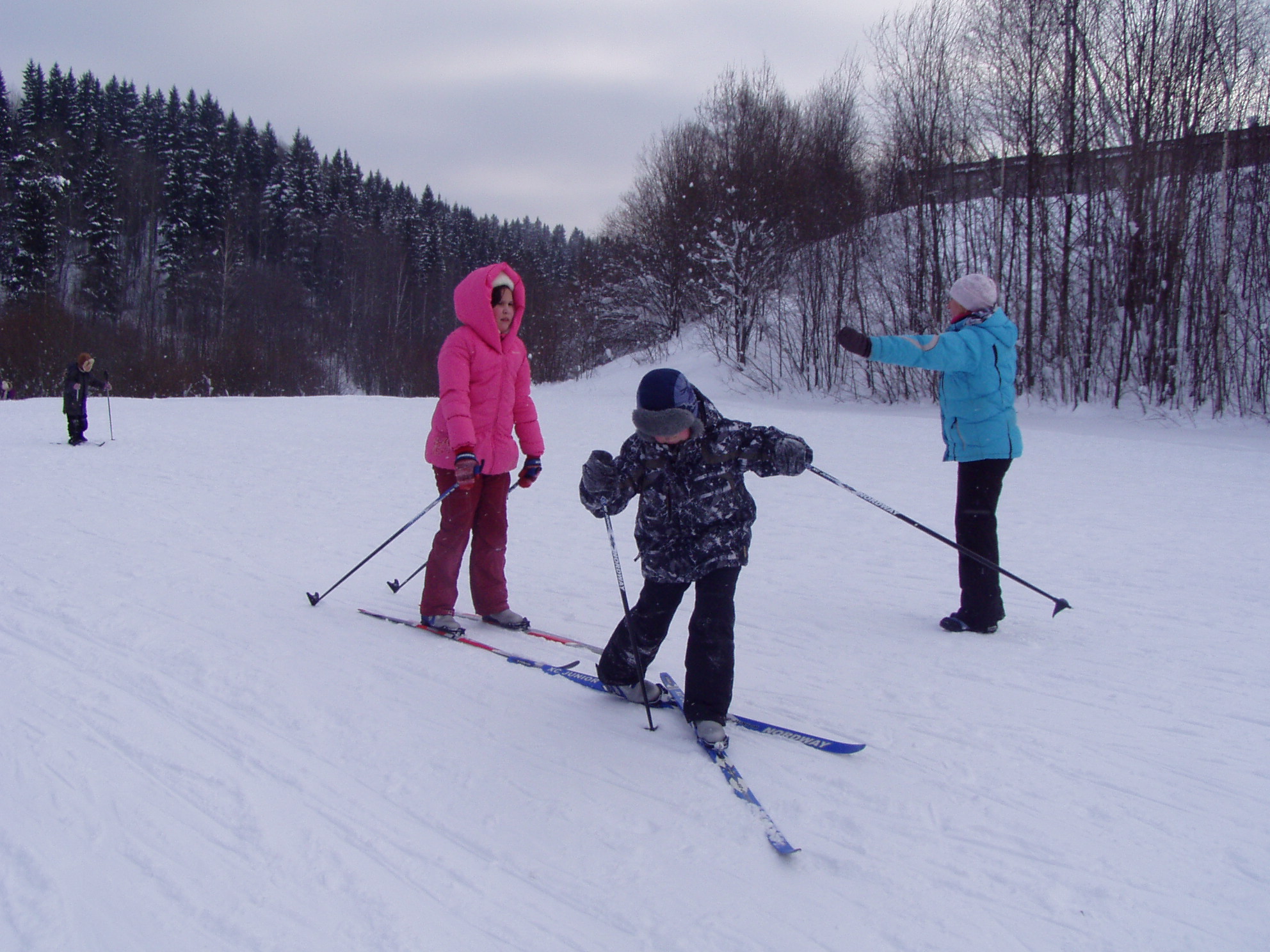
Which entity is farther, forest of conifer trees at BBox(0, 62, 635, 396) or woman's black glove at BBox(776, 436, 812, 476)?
forest of conifer trees at BBox(0, 62, 635, 396)

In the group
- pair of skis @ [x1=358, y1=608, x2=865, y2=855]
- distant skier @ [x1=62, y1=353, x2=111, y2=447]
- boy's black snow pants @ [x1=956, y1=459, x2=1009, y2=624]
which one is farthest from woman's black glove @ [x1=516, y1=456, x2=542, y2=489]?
distant skier @ [x1=62, y1=353, x2=111, y2=447]

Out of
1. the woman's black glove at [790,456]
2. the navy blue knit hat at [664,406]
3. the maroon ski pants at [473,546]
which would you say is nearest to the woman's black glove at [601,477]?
the navy blue knit hat at [664,406]

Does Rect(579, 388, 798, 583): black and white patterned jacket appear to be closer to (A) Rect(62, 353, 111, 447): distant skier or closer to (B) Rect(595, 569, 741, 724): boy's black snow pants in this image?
(B) Rect(595, 569, 741, 724): boy's black snow pants

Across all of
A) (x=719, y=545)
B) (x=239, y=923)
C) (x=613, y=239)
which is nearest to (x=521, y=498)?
(x=719, y=545)

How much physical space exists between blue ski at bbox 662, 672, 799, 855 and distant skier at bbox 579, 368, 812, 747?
6 centimetres

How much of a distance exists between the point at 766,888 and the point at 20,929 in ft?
5.89

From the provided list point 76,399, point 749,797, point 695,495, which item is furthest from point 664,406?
point 76,399

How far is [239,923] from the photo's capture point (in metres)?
1.87

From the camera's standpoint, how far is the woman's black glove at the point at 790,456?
282 cm

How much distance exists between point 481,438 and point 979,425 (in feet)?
8.10

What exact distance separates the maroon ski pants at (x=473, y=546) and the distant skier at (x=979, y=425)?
7.49 ft

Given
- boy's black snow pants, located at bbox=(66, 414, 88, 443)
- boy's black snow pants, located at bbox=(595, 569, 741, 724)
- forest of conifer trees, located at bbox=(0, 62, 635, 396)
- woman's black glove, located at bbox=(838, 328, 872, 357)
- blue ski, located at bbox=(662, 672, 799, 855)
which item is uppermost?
forest of conifer trees, located at bbox=(0, 62, 635, 396)

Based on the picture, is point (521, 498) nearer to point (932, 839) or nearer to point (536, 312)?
point (932, 839)

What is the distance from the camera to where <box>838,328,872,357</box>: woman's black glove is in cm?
342
